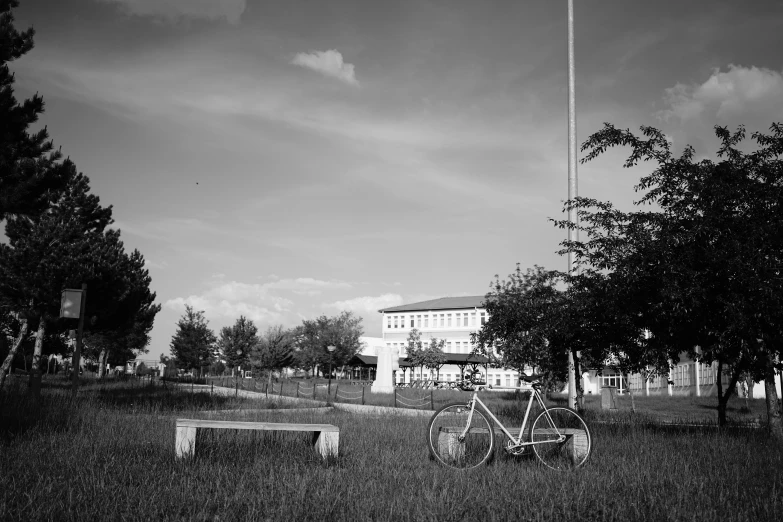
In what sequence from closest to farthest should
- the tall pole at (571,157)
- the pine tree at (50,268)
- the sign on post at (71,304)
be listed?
the tall pole at (571,157) < the sign on post at (71,304) < the pine tree at (50,268)

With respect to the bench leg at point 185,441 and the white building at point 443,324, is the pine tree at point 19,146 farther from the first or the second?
the white building at point 443,324

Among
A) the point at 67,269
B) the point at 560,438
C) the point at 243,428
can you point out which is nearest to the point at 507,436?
the point at 560,438

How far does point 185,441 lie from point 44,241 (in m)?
22.8

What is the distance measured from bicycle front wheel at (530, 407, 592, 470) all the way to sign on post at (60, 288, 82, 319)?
43.4ft

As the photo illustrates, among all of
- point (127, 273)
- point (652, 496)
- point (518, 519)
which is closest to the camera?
point (518, 519)

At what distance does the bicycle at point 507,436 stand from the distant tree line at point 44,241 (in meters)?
10.3

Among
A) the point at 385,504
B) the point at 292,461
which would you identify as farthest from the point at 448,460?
the point at 385,504

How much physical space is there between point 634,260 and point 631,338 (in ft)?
9.26

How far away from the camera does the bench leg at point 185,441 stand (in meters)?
7.23

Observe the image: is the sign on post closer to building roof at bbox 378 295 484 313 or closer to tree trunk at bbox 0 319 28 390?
tree trunk at bbox 0 319 28 390

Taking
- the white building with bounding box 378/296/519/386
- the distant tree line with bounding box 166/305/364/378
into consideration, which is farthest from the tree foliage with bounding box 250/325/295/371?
the white building with bounding box 378/296/519/386

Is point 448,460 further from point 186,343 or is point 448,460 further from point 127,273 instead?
point 186,343

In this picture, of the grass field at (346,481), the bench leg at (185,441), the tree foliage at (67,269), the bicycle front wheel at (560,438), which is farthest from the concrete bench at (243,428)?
the tree foliage at (67,269)

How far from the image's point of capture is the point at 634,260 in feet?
35.1
